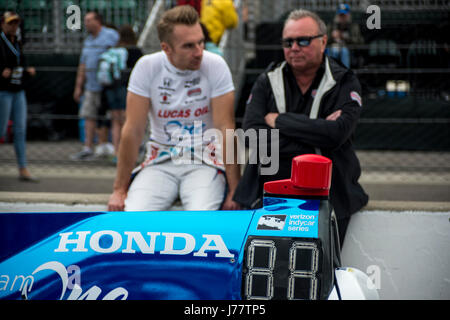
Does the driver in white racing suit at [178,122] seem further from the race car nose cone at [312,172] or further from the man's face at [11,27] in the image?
the man's face at [11,27]

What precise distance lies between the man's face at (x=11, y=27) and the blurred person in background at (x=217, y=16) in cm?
199

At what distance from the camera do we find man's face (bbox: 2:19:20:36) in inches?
159

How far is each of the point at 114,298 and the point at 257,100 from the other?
1.48 metres

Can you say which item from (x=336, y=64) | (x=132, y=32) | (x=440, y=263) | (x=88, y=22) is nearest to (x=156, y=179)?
(x=336, y=64)

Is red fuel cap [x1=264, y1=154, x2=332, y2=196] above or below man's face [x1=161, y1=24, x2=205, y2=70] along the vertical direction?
below

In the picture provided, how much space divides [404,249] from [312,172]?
1483mm

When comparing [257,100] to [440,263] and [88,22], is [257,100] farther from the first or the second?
Answer: [88,22]

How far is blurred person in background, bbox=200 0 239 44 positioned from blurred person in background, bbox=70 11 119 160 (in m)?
0.97

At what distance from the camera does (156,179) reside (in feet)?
9.02

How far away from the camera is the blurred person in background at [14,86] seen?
174 inches

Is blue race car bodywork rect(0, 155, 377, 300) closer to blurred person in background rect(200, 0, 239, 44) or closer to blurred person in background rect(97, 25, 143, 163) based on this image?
blurred person in background rect(97, 25, 143, 163)

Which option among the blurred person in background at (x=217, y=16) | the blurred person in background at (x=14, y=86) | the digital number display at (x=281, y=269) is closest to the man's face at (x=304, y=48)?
the digital number display at (x=281, y=269)

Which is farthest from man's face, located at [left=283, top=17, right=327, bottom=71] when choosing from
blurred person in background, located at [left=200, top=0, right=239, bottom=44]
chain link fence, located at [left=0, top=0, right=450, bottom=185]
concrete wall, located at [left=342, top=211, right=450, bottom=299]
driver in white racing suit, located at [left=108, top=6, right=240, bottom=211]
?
blurred person in background, located at [left=200, top=0, right=239, bottom=44]

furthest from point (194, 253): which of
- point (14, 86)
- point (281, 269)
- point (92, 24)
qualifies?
point (14, 86)
